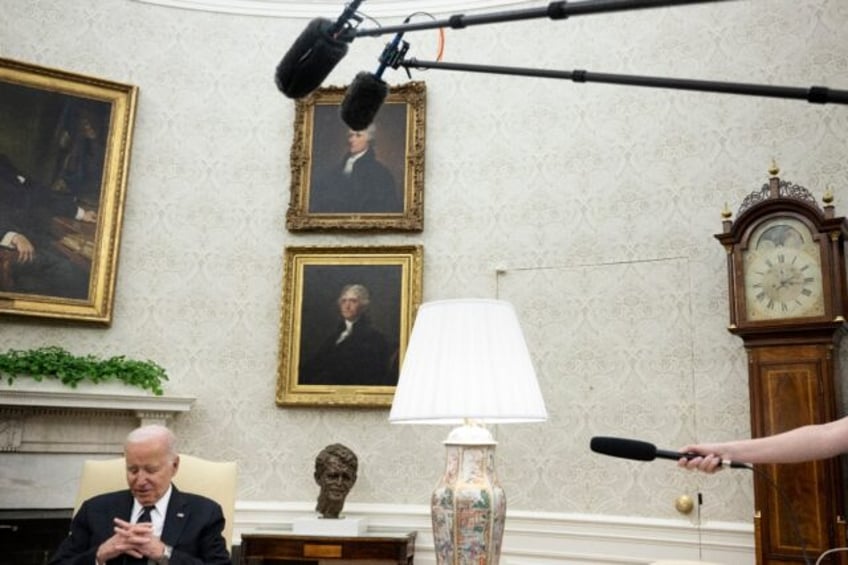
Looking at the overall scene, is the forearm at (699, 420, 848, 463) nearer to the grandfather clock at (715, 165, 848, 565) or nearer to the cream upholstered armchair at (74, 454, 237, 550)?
the grandfather clock at (715, 165, 848, 565)

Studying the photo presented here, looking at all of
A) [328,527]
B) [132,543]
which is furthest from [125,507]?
Answer: [328,527]

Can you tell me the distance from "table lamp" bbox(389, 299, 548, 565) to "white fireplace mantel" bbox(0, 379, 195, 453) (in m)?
2.76

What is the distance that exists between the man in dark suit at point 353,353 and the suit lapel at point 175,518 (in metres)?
1.99

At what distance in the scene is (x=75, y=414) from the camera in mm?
4617

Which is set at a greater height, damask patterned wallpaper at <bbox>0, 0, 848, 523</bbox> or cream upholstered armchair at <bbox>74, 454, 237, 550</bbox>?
damask patterned wallpaper at <bbox>0, 0, 848, 523</bbox>

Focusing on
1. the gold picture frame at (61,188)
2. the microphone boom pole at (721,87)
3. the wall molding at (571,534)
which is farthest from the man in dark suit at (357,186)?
the microphone boom pole at (721,87)

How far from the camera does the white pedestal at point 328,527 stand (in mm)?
4336

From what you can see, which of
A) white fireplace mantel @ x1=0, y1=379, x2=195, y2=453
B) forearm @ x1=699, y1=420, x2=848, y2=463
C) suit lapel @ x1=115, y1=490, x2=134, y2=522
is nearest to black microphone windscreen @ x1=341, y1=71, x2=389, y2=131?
forearm @ x1=699, y1=420, x2=848, y2=463

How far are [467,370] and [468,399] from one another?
9cm

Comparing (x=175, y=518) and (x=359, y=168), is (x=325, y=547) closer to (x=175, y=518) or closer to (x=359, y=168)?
(x=175, y=518)

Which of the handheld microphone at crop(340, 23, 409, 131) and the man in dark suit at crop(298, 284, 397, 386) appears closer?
the handheld microphone at crop(340, 23, 409, 131)

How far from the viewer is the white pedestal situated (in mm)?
4336

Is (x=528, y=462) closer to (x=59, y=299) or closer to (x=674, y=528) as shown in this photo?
(x=674, y=528)

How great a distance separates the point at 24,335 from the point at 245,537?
1.90 metres
